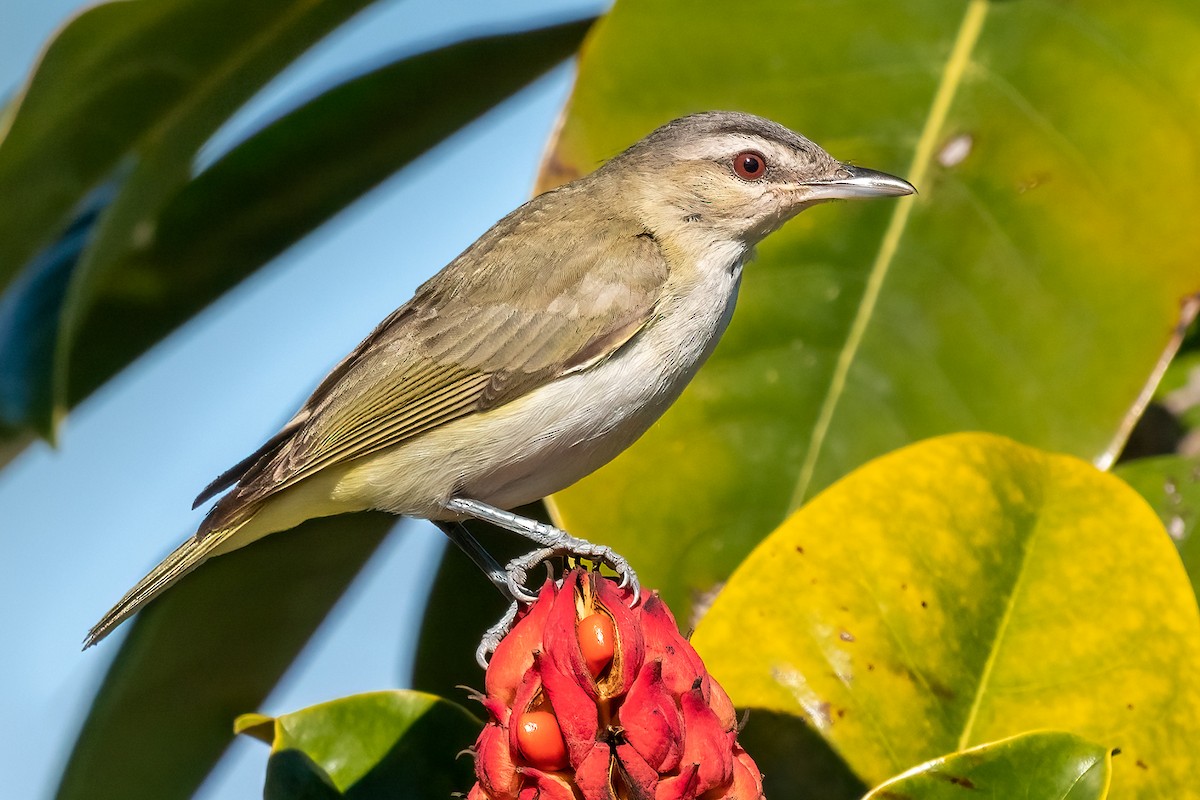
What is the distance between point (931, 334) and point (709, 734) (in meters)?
1.80

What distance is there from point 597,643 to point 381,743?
82 cm

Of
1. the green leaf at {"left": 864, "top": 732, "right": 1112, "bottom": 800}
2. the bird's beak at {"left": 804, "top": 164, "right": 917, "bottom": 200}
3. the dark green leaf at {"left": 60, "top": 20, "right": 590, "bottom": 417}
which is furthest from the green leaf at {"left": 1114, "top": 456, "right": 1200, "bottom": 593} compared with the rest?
the dark green leaf at {"left": 60, "top": 20, "right": 590, "bottom": 417}

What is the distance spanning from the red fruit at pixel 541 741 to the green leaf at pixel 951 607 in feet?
2.39

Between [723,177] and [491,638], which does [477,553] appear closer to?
[491,638]

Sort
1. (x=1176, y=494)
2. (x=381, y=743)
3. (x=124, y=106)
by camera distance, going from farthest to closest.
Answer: (x=124, y=106)
(x=1176, y=494)
(x=381, y=743)

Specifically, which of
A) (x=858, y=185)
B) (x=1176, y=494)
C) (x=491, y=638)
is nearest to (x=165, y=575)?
(x=491, y=638)

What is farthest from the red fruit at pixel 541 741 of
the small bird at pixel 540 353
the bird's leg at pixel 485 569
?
the small bird at pixel 540 353

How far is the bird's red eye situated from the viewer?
357 centimetres

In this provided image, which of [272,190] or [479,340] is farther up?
[272,190]

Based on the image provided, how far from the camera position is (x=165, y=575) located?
3.17m

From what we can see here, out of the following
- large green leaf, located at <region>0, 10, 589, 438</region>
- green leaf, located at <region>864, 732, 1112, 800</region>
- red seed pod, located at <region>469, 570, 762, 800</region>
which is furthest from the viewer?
large green leaf, located at <region>0, 10, 589, 438</region>

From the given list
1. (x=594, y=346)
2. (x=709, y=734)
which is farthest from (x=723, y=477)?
(x=709, y=734)

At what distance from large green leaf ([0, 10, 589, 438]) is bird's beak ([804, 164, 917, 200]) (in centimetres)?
115

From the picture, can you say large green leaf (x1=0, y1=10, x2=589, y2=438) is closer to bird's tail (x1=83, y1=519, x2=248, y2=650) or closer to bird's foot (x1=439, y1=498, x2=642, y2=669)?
bird's tail (x1=83, y1=519, x2=248, y2=650)
